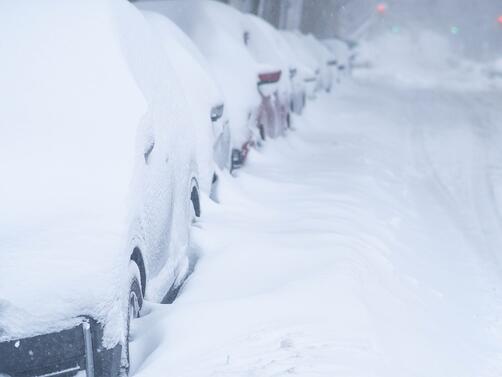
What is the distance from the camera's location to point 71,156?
3.03m

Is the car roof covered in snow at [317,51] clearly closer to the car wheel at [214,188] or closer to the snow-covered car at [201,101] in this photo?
the snow-covered car at [201,101]

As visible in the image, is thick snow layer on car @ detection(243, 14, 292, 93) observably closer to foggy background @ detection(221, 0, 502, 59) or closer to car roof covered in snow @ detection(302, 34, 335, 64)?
car roof covered in snow @ detection(302, 34, 335, 64)

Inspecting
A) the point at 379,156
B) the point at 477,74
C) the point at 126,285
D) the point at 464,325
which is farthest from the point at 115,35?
the point at 477,74

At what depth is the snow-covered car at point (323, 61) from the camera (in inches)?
720

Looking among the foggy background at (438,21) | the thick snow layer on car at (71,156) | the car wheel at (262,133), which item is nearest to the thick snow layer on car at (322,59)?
the car wheel at (262,133)

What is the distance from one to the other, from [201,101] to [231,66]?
92.7 inches

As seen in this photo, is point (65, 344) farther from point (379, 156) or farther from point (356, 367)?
point (379, 156)

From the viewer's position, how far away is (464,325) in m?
4.37

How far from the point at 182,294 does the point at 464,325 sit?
1975 mm

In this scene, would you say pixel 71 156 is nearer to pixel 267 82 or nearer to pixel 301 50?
pixel 267 82

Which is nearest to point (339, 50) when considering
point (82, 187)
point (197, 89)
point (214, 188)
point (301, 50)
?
point (301, 50)

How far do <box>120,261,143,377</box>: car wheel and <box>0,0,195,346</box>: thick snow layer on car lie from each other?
0.49 feet

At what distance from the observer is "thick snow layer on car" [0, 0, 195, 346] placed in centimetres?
252

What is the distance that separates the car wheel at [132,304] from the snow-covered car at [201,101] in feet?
7.58
